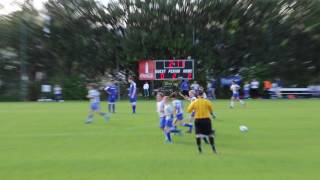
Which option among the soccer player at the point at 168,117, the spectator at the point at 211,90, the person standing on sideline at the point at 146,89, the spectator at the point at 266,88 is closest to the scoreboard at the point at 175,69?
the person standing on sideline at the point at 146,89

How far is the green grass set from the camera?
13373 mm

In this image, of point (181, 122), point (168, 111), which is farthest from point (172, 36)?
point (168, 111)

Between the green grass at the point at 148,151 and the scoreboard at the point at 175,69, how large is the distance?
22.1m

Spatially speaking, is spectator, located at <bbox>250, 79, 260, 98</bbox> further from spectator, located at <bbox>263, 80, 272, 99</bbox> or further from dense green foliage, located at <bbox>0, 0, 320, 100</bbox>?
dense green foliage, located at <bbox>0, 0, 320, 100</bbox>

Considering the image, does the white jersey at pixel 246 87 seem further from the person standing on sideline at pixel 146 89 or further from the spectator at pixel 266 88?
the person standing on sideline at pixel 146 89

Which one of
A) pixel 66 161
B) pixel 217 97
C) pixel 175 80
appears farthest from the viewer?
pixel 217 97

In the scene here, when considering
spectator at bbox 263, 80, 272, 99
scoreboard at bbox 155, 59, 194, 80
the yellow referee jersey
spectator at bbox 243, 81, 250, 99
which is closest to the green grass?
the yellow referee jersey

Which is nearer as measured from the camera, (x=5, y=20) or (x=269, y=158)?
(x=269, y=158)

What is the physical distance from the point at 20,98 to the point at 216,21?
20.9m

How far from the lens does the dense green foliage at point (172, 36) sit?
5531 centimetres

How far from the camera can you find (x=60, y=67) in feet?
188

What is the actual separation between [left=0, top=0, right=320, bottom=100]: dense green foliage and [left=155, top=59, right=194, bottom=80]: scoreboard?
5704mm

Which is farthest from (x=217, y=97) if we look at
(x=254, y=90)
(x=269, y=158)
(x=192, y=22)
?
(x=269, y=158)

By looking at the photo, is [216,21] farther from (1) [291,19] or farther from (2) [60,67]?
(2) [60,67]
